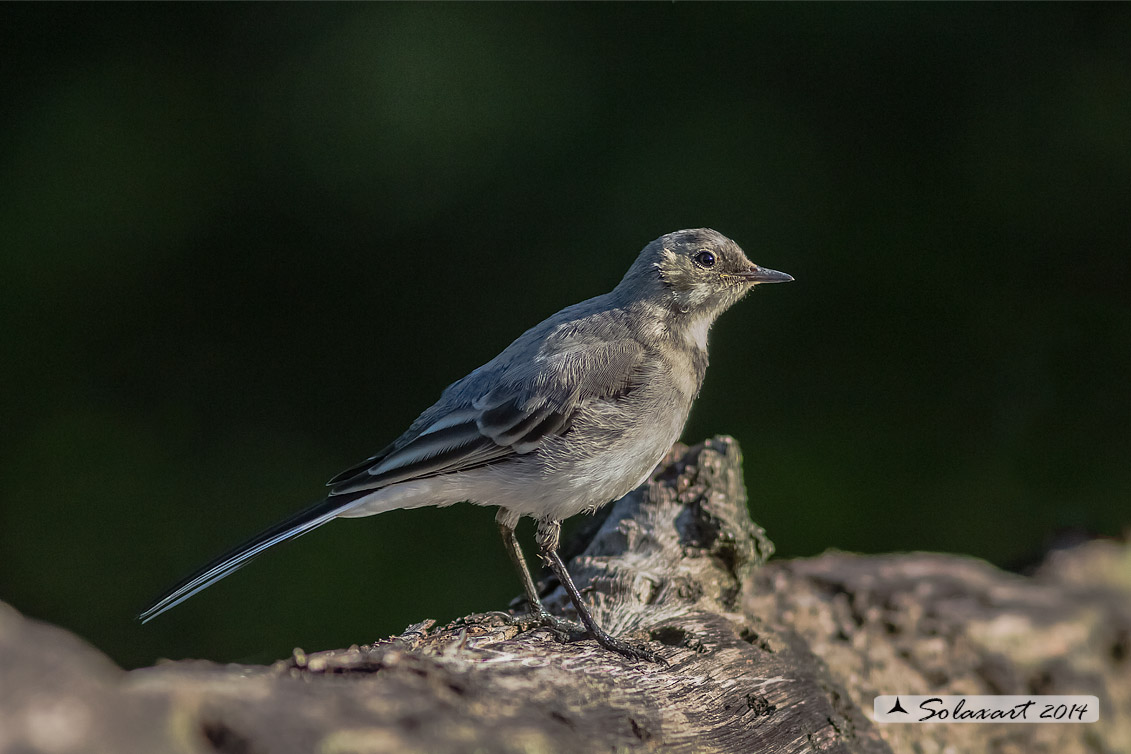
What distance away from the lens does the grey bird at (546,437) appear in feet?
8.50

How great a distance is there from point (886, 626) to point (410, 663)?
183cm

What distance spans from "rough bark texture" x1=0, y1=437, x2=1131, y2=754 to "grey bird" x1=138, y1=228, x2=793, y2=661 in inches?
11.3

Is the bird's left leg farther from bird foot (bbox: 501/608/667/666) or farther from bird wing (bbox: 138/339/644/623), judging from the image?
bird wing (bbox: 138/339/644/623)

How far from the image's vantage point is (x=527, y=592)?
2854 mm

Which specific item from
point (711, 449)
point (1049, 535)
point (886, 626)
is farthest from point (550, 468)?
point (1049, 535)

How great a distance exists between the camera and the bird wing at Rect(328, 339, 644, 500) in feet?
8.52

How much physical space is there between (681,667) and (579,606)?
0.36m

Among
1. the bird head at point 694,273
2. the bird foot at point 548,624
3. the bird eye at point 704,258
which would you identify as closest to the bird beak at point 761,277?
the bird head at point 694,273

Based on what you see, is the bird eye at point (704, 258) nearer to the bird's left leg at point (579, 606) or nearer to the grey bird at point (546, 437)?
the grey bird at point (546, 437)

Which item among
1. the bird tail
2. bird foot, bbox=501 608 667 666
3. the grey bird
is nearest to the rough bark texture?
bird foot, bbox=501 608 667 666

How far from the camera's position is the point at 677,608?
2729 mm

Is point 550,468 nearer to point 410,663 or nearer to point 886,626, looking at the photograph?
point 410,663

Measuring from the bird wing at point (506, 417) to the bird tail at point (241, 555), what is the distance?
0.10 m

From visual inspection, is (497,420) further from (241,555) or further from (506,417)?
(241,555)
